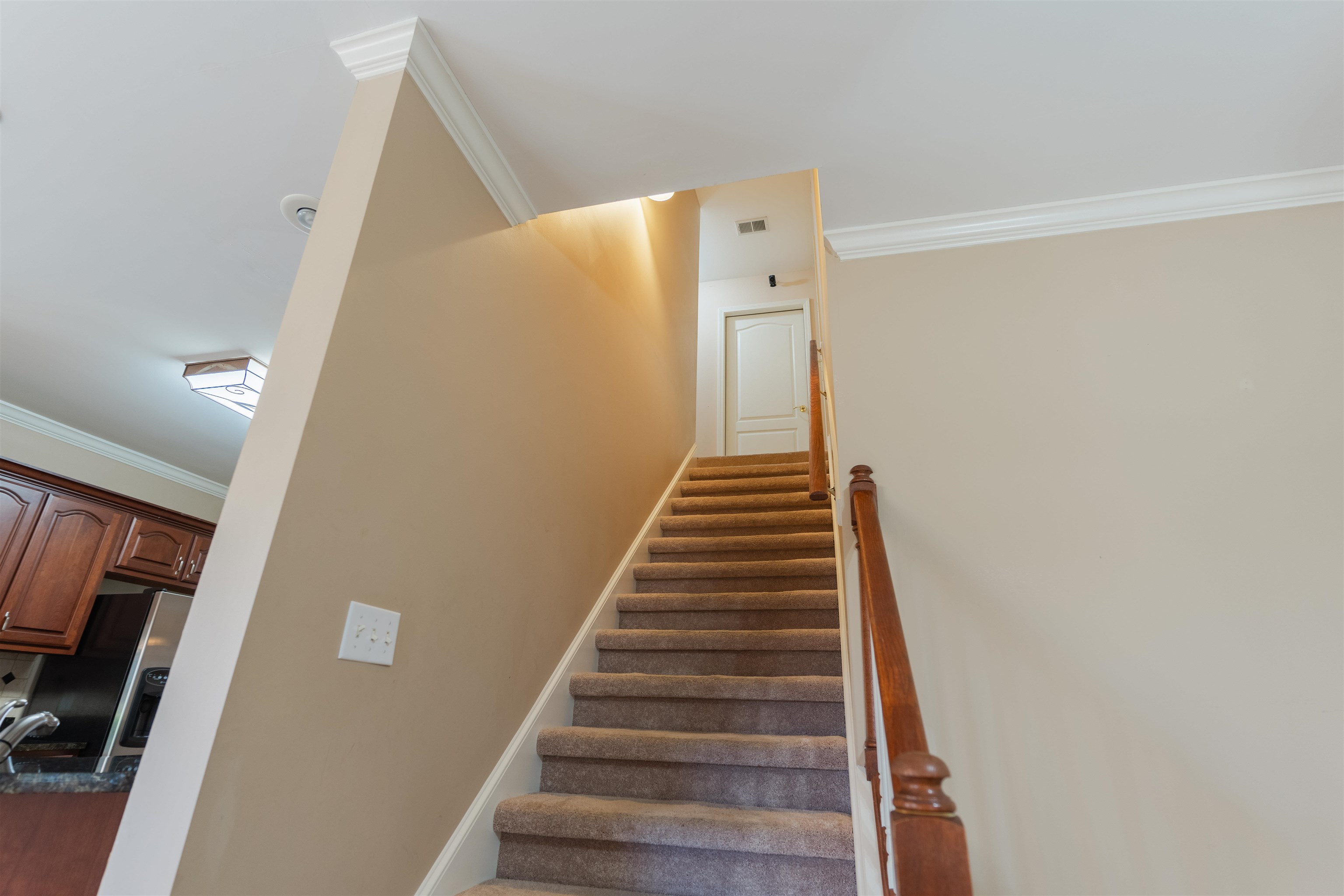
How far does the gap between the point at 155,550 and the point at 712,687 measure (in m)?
3.82

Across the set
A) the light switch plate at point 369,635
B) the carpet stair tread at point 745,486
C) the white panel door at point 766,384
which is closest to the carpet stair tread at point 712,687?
the light switch plate at point 369,635

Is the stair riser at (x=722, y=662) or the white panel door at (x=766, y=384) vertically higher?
the white panel door at (x=766, y=384)

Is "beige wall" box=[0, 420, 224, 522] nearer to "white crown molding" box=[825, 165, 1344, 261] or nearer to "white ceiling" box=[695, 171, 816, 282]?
"white crown molding" box=[825, 165, 1344, 261]

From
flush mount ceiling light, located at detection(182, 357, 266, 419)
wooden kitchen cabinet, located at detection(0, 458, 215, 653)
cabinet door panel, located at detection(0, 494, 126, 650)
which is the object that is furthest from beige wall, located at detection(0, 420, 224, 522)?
flush mount ceiling light, located at detection(182, 357, 266, 419)

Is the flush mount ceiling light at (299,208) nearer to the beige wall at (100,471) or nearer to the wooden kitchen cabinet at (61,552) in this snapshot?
the beige wall at (100,471)

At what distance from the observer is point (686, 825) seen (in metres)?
1.79

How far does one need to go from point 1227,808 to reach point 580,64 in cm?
224

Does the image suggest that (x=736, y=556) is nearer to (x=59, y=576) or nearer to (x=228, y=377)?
(x=228, y=377)

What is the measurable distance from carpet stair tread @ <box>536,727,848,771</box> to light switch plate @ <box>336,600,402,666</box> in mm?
883

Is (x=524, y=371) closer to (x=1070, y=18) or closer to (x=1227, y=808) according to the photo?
(x=1070, y=18)

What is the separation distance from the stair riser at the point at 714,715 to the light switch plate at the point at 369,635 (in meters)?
1.12

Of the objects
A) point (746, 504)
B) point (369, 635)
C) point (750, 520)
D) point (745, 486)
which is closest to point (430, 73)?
point (369, 635)

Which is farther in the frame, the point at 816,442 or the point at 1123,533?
the point at 816,442

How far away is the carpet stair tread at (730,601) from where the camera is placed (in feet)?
9.05
